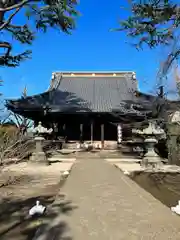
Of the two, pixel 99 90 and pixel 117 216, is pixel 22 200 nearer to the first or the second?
pixel 117 216

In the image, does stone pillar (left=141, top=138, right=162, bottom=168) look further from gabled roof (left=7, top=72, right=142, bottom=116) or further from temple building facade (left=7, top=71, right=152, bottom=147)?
gabled roof (left=7, top=72, right=142, bottom=116)

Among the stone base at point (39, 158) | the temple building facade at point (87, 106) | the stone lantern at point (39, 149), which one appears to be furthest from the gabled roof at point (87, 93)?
the stone base at point (39, 158)

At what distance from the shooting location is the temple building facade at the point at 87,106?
1952cm

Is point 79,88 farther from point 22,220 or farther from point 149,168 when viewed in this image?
point 22,220

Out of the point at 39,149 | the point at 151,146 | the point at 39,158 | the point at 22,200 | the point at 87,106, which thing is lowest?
the point at 22,200

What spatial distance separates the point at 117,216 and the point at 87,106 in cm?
1668

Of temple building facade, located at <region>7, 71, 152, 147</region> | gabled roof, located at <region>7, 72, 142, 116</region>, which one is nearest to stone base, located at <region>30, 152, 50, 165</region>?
temple building facade, located at <region>7, 71, 152, 147</region>

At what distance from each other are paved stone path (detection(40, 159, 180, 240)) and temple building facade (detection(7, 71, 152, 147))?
11943 mm

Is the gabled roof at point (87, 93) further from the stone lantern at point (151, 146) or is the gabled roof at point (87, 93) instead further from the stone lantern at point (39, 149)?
the stone lantern at point (151, 146)

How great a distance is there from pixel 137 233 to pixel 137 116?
15761mm

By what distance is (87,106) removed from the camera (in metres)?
20.8

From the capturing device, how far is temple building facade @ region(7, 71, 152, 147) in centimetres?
1952

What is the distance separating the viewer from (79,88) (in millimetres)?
25047

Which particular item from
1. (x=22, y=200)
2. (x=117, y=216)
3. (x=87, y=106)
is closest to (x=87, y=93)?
(x=87, y=106)
